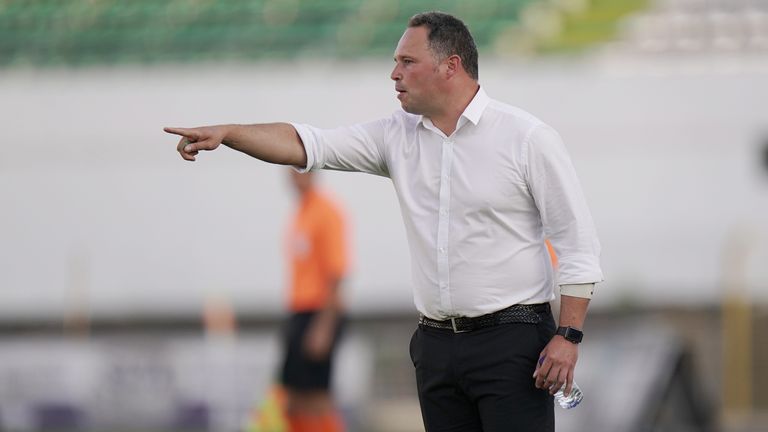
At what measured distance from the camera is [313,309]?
296 inches

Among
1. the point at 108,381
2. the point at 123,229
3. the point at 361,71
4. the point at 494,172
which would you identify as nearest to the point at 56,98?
the point at 123,229

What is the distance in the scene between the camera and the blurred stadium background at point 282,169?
14734 mm

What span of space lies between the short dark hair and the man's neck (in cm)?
6

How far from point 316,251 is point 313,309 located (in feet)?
1.09

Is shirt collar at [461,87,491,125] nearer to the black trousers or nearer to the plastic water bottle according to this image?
the black trousers

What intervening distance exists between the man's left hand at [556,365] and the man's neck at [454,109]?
25.4 inches

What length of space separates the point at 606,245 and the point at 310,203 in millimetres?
7923

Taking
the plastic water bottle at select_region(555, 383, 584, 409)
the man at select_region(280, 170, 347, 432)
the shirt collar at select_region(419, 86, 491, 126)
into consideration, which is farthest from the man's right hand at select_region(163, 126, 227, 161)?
the man at select_region(280, 170, 347, 432)

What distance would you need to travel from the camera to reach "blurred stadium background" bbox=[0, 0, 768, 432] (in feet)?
48.3

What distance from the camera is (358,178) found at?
15.7 m

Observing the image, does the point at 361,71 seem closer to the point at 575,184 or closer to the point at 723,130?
the point at 723,130

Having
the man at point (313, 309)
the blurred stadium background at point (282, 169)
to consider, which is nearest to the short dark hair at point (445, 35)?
the man at point (313, 309)

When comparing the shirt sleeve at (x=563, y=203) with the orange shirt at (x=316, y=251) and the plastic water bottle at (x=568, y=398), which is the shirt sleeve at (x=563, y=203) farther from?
the orange shirt at (x=316, y=251)

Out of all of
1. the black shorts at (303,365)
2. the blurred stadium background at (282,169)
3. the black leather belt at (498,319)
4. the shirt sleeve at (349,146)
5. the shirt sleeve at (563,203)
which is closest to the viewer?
the shirt sleeve at (563,203)
